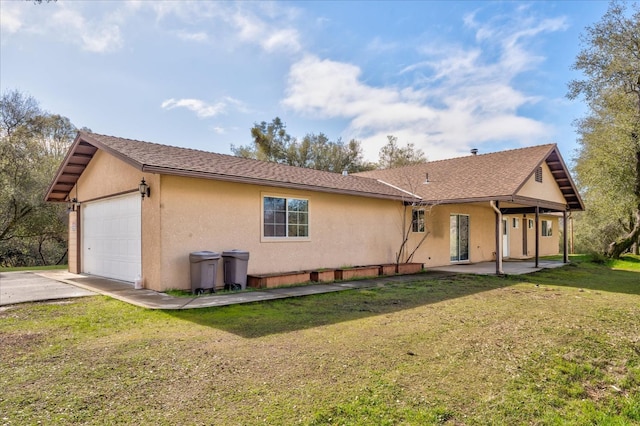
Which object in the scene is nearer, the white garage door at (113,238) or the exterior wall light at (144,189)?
the exterior wall light at (144,189)

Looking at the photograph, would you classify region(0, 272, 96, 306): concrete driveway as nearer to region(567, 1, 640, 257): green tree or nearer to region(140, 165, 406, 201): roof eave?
region(140, 165, 406, 201): roof eave

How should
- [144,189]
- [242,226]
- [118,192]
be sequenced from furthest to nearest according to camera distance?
[118,192] → [242,226] → [144,189]

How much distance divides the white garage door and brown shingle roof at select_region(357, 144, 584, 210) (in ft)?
30.9

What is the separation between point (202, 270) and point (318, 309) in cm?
287

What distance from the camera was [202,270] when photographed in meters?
8.16

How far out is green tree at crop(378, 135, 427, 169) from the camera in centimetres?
3709

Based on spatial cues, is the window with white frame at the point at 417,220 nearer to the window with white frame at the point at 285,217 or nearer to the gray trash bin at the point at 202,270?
the window with white frame at the point at 285,217

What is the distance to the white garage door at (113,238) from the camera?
9383mm

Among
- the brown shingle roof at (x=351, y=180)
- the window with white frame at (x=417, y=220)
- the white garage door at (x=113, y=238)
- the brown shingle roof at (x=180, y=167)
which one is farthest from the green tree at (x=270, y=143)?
the white garage door at (x=113, y=238)

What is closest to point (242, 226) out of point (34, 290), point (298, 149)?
point (34, 290)

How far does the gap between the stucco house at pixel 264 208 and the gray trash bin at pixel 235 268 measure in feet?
1.21

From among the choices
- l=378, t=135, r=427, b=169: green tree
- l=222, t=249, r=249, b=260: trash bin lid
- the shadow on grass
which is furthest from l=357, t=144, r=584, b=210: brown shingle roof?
l=378, t=135, r=427, b=169: green tree

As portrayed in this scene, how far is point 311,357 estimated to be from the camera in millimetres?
4281

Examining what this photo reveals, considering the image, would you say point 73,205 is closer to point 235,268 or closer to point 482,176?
point 235,268
